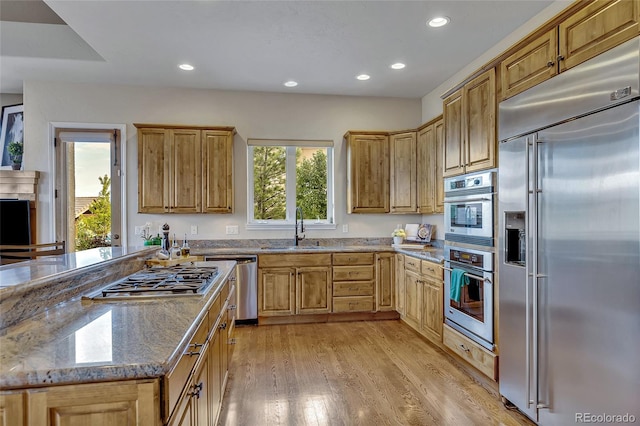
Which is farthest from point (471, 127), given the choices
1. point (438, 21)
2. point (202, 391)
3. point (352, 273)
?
point (202, 391)

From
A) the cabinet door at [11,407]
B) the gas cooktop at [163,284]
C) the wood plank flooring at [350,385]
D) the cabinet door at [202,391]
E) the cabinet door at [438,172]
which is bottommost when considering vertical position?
the wood plank flooring at [350,385]

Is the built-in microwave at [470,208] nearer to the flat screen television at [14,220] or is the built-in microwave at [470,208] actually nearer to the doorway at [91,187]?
the doorway at [91,187]

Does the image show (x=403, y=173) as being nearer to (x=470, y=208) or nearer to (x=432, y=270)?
(x=432, y=270)

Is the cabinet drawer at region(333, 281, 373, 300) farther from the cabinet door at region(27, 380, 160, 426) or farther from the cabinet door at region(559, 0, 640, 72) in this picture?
the cabinet door at region(27, 380, 160, 426)

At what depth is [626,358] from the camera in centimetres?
161

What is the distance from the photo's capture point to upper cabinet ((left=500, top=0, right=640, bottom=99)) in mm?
1705

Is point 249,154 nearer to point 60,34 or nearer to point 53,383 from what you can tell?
point 60,34

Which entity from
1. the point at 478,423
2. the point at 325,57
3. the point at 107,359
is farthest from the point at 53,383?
the point at 325,57

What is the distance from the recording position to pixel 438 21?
9.65ft

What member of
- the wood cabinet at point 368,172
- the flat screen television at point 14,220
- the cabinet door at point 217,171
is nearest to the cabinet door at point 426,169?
the wood cabinet at point 368,172

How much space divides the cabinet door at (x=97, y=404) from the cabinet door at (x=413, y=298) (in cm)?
314

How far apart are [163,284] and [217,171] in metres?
2.61

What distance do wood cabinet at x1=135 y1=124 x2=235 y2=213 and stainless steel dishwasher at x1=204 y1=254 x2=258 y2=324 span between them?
0.66 metres

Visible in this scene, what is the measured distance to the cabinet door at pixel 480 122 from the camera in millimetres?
2613
